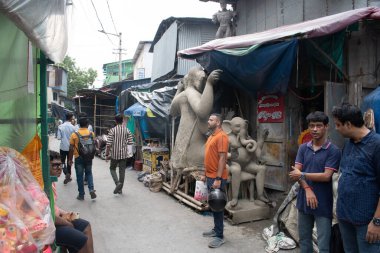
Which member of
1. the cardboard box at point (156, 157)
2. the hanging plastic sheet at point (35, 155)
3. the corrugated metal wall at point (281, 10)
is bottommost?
the cardboard box at point (156, 157)

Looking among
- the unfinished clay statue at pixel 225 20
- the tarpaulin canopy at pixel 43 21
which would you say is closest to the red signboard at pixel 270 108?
the unfinished clay statue at pixel 225 20

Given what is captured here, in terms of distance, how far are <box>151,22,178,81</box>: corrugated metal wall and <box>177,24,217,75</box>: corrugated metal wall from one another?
303 millimetres

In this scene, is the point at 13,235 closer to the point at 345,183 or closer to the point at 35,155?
the point at 35,155

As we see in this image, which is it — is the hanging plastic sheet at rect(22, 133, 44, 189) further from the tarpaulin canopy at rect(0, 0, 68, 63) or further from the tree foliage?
the tree foliage

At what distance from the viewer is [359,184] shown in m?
2.60

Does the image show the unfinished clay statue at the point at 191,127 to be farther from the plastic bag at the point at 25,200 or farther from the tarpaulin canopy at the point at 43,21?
the plastic bag at the point at 25,200

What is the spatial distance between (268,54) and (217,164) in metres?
1.99

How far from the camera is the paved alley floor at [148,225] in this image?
14.6 ft

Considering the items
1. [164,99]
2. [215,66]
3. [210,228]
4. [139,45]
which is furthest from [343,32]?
[139,45]

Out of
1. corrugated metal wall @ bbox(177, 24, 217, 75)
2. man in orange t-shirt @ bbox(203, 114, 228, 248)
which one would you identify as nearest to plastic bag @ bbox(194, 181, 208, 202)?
man in orange t-shirt @ bbox(203, 114, 228, 248)

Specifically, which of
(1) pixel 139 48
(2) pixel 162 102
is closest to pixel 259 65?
(2) pixel 162 102

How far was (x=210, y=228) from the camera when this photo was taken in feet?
16.9

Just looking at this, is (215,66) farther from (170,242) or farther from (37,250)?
→ (37,250)

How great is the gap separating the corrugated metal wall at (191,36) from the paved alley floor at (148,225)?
777 cm
